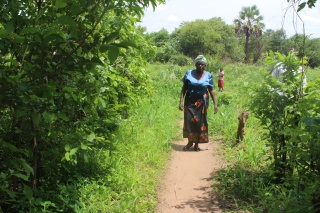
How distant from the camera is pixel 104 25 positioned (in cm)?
327

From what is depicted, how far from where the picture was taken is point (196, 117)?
594cm

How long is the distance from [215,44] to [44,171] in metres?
35.7

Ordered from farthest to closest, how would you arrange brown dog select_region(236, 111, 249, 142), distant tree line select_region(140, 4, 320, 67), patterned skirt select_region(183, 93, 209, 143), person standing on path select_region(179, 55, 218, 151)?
Answer: 1. distant tree line select_region(140, 4, 320, 67)
2. brown dog select_region(236, 111, 249, 142)
3. patterned skirt select_region(183, 93, 209, 143)
4. person standing on path select_region(179, 55, 218, 151)

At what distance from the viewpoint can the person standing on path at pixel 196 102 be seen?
5.77 m

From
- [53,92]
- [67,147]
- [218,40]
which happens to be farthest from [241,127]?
[218,40]

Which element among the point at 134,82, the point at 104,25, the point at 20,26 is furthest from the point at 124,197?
the point at 134,82

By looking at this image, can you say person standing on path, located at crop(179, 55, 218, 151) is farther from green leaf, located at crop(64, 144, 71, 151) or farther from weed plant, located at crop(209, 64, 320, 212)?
green leaf, located at crop(64, 144, 71, 151)

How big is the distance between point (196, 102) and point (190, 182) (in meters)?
1.71

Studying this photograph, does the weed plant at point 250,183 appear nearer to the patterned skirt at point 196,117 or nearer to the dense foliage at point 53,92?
the patterned skirt at point 196,117

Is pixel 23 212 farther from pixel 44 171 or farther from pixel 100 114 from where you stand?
pixel 100 114

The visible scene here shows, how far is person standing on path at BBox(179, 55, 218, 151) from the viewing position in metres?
5.77

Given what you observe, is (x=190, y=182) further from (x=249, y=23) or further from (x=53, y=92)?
(x=249, y=23)

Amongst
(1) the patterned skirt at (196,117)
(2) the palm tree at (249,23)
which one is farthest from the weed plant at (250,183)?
(2) the palm tree at (249,23)

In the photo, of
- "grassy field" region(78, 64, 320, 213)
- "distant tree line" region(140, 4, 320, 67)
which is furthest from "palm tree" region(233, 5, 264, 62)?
"grassy field" region(78, 64, 320, 213)
